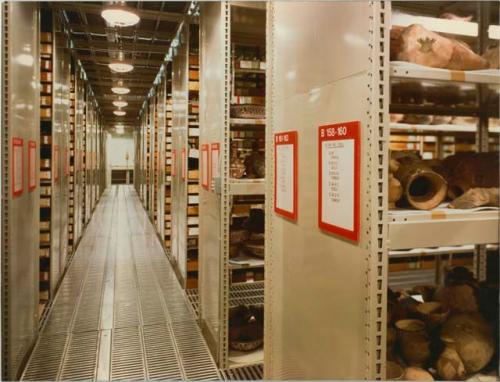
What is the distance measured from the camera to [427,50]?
5.21 ft

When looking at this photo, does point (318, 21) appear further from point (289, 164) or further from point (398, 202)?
point (398, 202)

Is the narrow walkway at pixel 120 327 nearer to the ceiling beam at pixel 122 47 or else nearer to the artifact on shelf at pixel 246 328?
the artifact on shelf at pixel 246 328

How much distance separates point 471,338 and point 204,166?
2458 millimetres

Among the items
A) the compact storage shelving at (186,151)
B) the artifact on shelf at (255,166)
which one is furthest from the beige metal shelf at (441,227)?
the compact storage shelving at (186,151)

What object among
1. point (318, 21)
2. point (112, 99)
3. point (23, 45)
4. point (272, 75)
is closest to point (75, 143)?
point (23, 45)

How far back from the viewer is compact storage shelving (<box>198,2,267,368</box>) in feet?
10.2

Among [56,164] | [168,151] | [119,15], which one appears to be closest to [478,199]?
[119,15]

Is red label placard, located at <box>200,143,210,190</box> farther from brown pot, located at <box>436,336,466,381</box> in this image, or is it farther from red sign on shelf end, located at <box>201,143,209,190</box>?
brown pot, located at <box>436,336,466,381</box>

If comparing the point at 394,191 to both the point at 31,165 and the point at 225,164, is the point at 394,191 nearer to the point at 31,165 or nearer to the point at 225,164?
the point at 225,164

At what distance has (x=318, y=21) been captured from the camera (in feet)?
5.68

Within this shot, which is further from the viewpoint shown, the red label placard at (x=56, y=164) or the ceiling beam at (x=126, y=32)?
the ceiling beam at (x=126, y=32)

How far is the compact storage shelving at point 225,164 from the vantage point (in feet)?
10.2

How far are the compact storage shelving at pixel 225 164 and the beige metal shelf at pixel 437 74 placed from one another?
5.88 ft

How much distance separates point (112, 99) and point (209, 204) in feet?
34.7
